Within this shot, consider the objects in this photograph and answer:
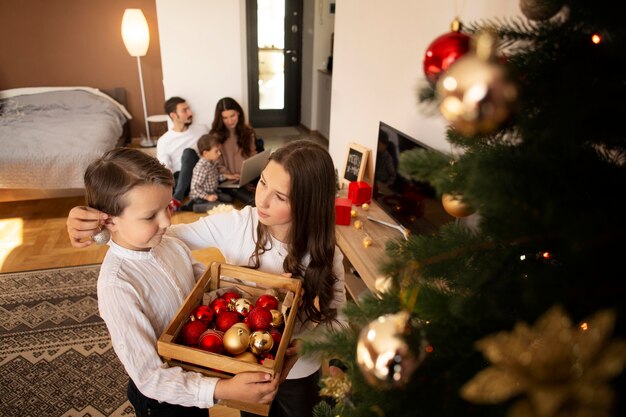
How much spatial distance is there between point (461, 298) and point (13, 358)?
94.2 inches

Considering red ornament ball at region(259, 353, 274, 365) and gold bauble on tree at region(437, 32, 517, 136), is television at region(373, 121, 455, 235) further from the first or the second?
gold bauble on tree at region(437, 32, 517, 136)

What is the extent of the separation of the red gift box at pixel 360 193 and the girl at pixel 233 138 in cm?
136

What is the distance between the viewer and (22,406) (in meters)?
1.83

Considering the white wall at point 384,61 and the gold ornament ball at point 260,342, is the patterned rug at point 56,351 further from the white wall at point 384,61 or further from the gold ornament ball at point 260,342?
the white wall at point 384,61

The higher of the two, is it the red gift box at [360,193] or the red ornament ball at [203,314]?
the red ornament ball at [203,314]

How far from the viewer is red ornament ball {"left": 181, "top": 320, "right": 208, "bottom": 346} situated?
3.23 ft

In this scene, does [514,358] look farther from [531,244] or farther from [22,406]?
[22,406]

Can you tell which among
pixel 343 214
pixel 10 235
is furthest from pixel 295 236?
pixel 10 235

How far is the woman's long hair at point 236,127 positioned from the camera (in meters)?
3.75

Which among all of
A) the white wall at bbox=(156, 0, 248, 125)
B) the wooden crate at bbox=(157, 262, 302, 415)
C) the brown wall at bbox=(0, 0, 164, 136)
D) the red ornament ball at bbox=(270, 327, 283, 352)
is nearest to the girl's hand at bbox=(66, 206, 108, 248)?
the wooden crate at bbox=(157, 262, 302, 415)

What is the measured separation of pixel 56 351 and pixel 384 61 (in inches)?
93.5

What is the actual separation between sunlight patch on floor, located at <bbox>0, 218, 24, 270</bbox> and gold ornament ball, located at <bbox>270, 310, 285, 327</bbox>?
2678 millimetres

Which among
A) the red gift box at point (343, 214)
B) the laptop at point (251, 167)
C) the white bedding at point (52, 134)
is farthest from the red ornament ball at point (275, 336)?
the white bedding at point (52, 134)

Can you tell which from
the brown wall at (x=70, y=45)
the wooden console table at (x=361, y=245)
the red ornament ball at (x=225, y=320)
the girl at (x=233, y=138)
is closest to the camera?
the red ornament ball at (x=225, y=320)
